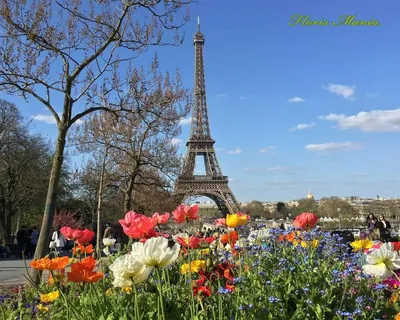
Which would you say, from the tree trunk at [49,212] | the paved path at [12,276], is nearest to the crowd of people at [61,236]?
the paved path at [12,276]

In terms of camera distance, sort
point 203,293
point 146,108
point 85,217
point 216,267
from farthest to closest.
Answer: point 85,217, point 146,108, point 216,267, point 203,293

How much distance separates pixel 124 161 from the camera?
894 inches

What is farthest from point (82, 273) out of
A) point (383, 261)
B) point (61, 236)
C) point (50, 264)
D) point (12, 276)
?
point (12, 276)

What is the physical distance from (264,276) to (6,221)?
30.8m

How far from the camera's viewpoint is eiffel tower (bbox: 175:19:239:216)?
51.1 meters

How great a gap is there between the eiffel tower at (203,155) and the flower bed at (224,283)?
43.0 m

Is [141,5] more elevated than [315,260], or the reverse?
[141,5]

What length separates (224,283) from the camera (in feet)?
10.7

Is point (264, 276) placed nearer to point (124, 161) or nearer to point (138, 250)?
point (138, 250)

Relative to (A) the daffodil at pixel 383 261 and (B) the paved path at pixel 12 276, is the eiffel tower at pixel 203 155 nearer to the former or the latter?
(B) the paved path at pixel 12 276

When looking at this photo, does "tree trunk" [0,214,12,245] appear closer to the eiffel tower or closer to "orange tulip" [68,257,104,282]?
the eiffel tower

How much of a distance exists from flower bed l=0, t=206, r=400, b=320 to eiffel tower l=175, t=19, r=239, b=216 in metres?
43.0

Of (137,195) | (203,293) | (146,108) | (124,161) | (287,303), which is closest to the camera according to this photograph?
(203,293)

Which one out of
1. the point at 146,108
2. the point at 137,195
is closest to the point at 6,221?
the point at 137,195
